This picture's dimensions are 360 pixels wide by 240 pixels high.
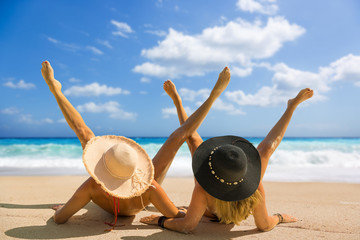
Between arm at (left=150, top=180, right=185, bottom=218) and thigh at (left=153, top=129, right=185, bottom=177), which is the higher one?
thigh at (left=153, top=129, right=185, bottom=177)

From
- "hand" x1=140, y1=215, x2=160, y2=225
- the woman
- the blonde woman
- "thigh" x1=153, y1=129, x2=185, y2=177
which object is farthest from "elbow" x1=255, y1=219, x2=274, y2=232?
"thigh" x1=153, y1=129, x2=185, y2=177

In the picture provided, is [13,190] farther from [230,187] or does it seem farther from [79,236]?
[230,187]

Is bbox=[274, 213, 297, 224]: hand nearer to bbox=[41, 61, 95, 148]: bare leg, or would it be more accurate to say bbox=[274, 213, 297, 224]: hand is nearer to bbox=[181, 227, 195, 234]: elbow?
bbox=[181, 227, 195, 234]: elbow

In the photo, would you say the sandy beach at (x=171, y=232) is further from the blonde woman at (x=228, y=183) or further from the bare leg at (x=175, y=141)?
the bare leg at (x=175, y=141)

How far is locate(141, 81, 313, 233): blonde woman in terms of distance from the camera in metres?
2.23

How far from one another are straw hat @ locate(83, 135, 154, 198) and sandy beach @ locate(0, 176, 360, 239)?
0.49 m

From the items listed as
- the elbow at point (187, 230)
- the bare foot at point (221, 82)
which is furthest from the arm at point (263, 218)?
the bare foot at point (221, 82)

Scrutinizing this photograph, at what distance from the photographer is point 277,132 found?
309 cm

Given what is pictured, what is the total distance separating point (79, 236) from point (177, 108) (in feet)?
6.69

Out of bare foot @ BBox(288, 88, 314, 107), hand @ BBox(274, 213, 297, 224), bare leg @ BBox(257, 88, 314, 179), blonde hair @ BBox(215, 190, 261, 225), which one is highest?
bare foot @ BBox(288, 88, 314, 107)

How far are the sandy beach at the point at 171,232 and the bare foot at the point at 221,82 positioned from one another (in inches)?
62.3

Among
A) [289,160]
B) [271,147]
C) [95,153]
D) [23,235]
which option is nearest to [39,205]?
[23,235]

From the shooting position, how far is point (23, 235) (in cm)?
259

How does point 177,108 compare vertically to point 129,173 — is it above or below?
above
